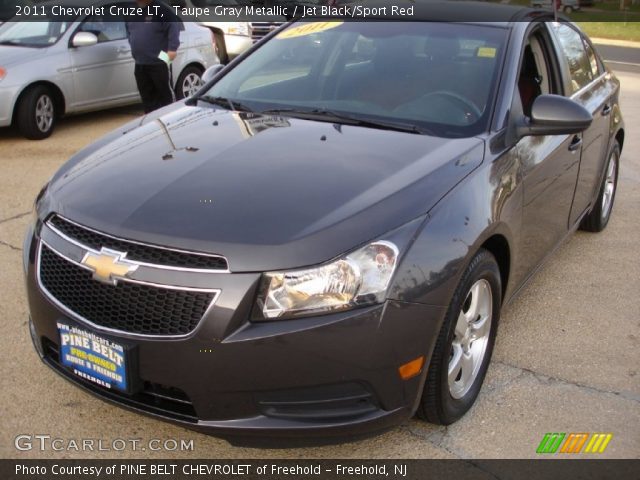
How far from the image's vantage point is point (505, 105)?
11.8 feet

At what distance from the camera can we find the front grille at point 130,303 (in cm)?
255

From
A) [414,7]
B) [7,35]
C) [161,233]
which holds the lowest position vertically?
[7,35]

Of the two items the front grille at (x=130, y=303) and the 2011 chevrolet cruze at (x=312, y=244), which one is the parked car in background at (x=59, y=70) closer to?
the 2011 chevrolet cruze at (x=312, y=244)

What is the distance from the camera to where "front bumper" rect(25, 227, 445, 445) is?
251 centimetres

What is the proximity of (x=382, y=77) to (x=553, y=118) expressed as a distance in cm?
92

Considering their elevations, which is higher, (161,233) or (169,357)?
(161,233)

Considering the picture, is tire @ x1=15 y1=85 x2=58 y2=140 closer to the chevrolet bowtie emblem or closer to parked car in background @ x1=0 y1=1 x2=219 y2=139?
parked car in background @ x1=0 y1=1 x2=219 y2=139

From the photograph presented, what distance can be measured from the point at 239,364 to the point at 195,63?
27.9 feet

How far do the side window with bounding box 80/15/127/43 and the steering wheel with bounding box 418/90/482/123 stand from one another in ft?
21.2

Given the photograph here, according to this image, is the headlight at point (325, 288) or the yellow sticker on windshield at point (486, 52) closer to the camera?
the headlight at point (325, 288)

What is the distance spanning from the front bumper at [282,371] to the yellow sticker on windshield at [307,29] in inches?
91.3

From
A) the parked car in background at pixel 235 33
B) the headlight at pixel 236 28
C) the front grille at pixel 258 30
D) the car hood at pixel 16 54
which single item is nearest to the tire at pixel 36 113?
the car hood at pixel 16 54
